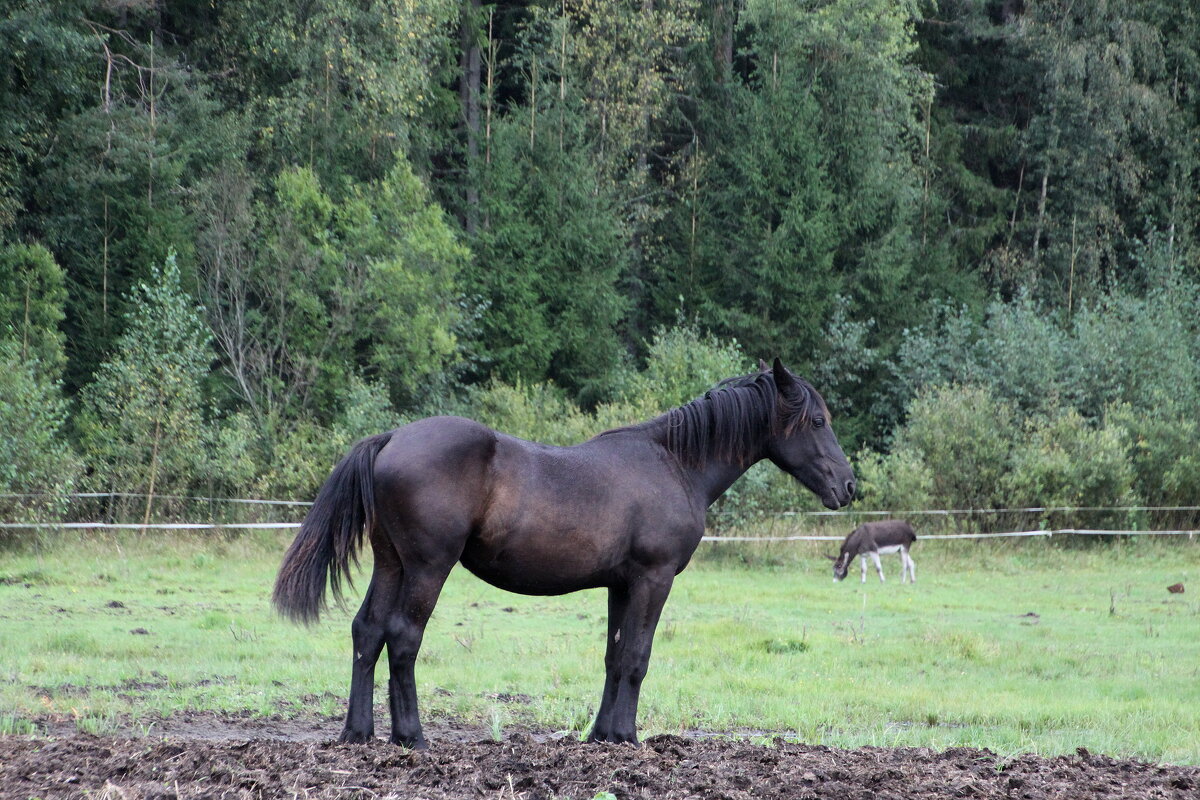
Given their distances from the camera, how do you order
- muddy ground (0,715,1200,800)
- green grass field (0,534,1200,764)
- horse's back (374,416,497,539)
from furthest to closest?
green grass field (0,534,1200,764) → horse's back (374,416,497,539) → muddy ground (0,715,1200,800)

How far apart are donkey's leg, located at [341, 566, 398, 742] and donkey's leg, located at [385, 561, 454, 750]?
68 millimetres

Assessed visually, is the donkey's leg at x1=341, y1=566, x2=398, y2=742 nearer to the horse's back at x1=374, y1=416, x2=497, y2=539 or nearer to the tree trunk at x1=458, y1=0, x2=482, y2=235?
the horse's back at x1=374, y1=416, x2=497, y2=539

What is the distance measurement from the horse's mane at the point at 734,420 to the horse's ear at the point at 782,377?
1.2 inches

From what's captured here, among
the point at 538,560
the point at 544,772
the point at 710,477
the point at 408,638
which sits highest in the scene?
the point at 710,477

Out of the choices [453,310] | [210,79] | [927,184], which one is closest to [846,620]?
[453,310]

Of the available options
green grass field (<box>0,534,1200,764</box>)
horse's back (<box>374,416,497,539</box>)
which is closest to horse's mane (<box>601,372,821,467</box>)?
horse's back (<box>374,416,497,539</box>)

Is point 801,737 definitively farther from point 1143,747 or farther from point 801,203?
point 801,203

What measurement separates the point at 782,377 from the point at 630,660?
197 cm

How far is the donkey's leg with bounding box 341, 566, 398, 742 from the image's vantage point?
6.54m

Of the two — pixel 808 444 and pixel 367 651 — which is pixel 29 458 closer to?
pixel 367 651

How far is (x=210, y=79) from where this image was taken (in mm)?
29031

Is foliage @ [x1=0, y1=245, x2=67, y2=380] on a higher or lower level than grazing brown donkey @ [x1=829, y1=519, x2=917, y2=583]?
higher

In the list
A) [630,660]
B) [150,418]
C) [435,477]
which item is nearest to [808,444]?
[630,660]

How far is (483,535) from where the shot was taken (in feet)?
21.7
